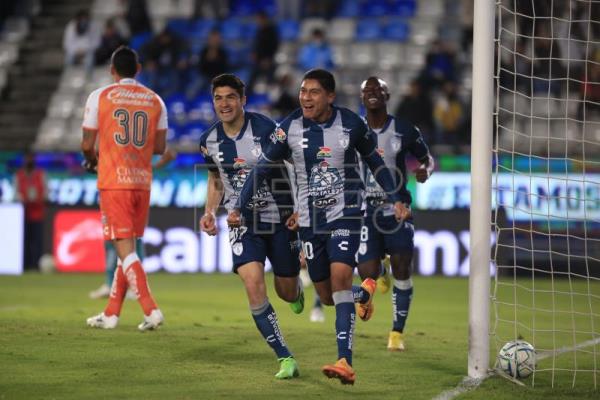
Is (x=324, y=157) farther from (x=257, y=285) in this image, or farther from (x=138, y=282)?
(x=138, y=282)

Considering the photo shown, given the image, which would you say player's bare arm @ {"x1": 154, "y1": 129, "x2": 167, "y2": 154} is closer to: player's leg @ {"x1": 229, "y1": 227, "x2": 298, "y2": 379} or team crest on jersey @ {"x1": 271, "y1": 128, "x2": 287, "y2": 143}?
player's leg @ {"x1": 229, "y1": 227, "x2": 298, "y2": 379}

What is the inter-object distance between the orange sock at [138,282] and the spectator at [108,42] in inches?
510

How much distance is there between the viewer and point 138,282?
10211 mm

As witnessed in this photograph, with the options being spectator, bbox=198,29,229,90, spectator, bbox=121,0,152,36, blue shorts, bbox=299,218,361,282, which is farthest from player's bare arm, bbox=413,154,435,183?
spectator, bbox=121,0,152,36

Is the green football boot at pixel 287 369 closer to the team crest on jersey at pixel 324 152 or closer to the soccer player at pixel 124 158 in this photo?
the team crest on jersey at pixel 324 152

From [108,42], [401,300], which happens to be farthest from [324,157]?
[108,42]

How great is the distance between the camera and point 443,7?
23984 mm

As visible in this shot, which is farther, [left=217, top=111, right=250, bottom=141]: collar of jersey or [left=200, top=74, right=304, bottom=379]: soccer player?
[left=217, top=111, right=250, bottom=141]: collar of jersey

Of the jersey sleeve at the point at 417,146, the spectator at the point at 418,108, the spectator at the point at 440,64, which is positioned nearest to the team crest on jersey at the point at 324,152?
the jersey sleeve at the point at 417,146

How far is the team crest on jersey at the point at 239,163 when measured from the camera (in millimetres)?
8406

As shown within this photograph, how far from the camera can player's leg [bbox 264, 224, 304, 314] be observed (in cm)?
831

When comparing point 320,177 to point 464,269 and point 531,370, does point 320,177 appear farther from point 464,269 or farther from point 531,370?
point 464,269

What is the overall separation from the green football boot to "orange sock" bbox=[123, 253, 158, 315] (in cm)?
238

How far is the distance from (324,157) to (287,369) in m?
1.50
